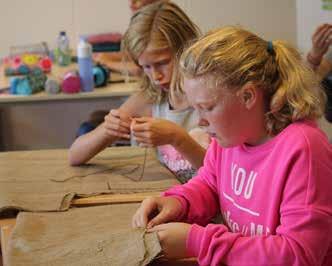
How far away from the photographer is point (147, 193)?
133 cm

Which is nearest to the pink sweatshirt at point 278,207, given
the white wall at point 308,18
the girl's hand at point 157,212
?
the girl's hand at point 157,212

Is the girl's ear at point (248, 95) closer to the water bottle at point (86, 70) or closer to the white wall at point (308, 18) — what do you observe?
the water bottle at point (86, 70)

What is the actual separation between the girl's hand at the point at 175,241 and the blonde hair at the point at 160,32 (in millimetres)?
607

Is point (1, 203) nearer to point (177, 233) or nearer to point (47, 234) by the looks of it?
point (47, 234)

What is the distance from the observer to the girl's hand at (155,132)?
140 cm

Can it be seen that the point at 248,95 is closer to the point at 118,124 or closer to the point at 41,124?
the point at 118,124

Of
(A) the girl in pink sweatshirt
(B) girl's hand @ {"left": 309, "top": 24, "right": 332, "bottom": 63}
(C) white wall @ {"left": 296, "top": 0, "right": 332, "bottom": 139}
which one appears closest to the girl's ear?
(A) the girl in pink sweatshirt

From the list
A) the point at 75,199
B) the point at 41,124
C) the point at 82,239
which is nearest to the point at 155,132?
the point at 75,199

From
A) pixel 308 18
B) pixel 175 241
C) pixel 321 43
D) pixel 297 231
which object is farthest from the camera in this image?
pixel 308 18

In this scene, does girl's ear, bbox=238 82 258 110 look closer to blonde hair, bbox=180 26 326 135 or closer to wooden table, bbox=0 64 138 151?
blonde hair, bbox=180 26 326 135

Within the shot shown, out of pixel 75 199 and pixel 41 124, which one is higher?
pixel 75 199

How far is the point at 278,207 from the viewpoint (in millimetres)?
926

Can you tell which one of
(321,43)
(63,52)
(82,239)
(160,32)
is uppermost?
(160,32)

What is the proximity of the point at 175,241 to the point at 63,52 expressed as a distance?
2270 millimetres
